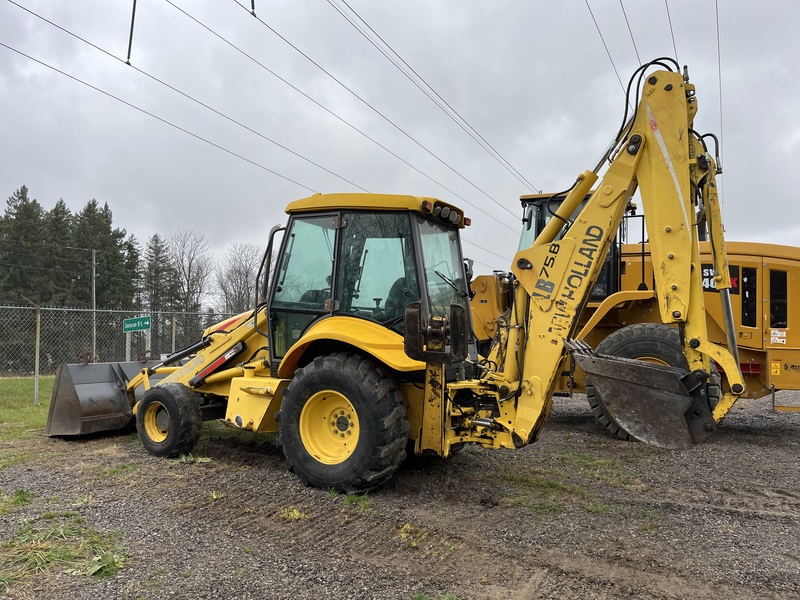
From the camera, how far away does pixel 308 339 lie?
4.89m

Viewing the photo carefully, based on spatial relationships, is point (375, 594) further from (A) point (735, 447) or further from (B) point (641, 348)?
(A) point (735, 447)

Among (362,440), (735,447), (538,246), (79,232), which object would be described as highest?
(79,232)

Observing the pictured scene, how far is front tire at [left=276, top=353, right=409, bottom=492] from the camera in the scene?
4.51m

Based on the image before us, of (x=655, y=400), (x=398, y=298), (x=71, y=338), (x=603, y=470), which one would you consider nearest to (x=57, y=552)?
(x=398, y=298)

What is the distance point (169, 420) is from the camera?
5891 mm

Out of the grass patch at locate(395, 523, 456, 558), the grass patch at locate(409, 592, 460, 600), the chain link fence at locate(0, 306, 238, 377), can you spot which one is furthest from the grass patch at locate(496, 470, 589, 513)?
the chain link fence at locate(0, 306, 238, 377)

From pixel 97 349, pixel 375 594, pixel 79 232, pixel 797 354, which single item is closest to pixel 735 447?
pixel 797 354

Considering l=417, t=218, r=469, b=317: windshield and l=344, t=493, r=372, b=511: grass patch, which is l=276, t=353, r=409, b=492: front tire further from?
l=417, t=218, r=469, b=317: windshield

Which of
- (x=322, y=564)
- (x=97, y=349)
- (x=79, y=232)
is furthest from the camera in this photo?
(x=79, y=232)

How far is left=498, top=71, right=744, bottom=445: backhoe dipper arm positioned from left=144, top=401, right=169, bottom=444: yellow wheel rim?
3539mm

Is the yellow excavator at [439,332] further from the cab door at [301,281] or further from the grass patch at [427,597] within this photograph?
the grass patch at [427,597]

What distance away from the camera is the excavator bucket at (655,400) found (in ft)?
12.6

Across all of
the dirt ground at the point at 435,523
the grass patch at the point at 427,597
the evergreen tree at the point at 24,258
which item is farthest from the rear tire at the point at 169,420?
the evergreen tree at the point at 24,258

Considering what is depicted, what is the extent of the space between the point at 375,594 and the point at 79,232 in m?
36.7
